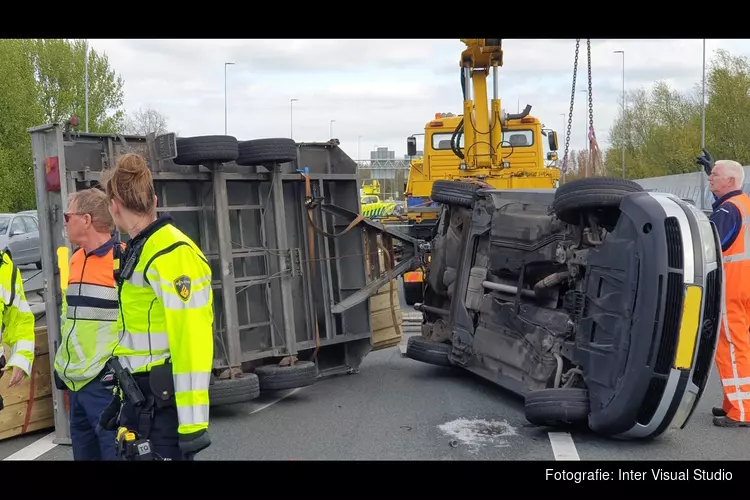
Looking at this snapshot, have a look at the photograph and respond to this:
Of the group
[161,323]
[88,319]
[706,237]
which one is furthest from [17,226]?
[706,237]

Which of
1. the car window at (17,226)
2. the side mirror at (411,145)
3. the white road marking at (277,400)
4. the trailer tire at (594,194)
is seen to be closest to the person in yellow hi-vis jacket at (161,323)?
the trailer tire at (594,194)

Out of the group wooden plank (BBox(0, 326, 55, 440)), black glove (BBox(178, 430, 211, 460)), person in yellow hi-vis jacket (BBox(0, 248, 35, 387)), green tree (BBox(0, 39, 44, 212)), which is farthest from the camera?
green tree (BBox(0, 39, 44, 212))

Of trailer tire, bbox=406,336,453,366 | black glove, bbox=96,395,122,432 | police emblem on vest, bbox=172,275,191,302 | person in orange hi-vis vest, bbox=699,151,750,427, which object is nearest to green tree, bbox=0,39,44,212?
trailer tire, bbox=406,336,453,366

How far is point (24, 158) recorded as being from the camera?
33188 mm

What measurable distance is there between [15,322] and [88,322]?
37.9 inches

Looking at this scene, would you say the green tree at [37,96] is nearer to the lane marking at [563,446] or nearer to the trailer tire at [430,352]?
the trailer tire at [430,352]

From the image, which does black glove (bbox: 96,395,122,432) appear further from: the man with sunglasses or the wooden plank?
the wooden plank

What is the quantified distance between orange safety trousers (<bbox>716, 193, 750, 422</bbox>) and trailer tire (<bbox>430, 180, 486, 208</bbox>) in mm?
2379

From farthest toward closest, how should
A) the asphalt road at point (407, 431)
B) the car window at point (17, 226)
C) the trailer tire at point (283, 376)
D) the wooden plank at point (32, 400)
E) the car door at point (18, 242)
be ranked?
the car window at point (17, 226) → the car door at point (18, 242) → the trailer tire at point (283, 376) → the wooden plank at point (32, 400) → the asphalt road at point (407, 431)

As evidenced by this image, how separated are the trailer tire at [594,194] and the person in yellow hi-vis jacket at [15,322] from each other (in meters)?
3.82

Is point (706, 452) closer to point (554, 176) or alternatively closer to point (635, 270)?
point (635, 270)

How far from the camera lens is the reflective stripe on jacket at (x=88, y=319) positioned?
411 cm

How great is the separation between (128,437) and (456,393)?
4330mm

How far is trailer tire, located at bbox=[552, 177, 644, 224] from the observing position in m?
5.55
